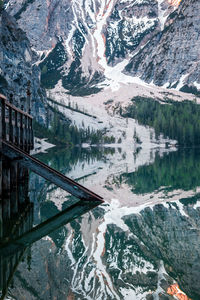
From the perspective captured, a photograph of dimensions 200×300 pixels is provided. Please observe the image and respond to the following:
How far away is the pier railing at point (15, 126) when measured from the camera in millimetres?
15234

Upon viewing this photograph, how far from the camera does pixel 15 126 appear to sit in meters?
20.2

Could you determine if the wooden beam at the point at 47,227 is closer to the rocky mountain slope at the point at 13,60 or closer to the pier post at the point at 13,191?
the pier post at the point at 13,191

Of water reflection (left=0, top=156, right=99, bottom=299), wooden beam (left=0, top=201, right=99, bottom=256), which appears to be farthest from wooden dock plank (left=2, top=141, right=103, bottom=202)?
wooden beam (left=0, top=201, right=99, bottom=256)

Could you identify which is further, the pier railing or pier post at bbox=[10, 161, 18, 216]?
the pier railing

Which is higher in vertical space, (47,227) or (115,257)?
(115,257)

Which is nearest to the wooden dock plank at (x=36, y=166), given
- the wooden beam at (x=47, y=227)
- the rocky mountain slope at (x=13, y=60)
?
the wooden beam at (x=47, y=227)

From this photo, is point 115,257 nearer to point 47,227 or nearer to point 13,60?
point 47,227

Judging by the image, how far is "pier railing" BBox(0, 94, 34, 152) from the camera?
15.2m

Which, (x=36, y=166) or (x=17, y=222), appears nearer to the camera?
(x=17, y=222)

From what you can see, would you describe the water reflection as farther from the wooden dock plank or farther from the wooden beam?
the wooden dock plank

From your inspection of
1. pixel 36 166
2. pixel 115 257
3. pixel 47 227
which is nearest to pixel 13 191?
pixel 36 166

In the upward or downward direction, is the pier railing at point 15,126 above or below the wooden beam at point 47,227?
above

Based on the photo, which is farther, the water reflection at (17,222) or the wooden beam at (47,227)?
the wooden beam at (47,227)

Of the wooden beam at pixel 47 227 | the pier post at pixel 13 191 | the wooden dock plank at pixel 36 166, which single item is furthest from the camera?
the pier post at pixel 13 191
